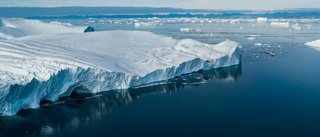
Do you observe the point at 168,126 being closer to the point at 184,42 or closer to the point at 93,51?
the point at 93,51

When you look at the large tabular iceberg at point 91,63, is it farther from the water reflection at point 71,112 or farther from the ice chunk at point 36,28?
the ice chunk at point 36,28

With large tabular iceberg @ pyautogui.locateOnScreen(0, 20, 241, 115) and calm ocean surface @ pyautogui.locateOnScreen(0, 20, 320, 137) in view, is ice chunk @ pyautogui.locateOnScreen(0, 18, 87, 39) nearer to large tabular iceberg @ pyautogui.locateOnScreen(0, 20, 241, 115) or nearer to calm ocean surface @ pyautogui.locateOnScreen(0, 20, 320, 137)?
large tabular iceberg @ pyautogui.locateOnScreen(0, 20, 241, 115)

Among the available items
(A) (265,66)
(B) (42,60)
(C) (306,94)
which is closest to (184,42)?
(A) (265,66)

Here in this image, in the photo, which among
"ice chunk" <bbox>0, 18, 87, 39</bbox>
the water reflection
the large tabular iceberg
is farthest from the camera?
"ice chunk" <bbox>0, 18, 87, 39</bbox>

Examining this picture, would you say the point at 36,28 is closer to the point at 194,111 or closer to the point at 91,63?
the point at 91,63

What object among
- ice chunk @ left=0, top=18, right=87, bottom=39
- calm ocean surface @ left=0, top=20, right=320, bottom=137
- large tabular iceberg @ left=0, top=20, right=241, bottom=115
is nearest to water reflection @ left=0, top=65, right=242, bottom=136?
calm ocean surface @ left=0, top=20, right=320, bottom=137

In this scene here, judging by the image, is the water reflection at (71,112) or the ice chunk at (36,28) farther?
the ice chunk at (36,28)

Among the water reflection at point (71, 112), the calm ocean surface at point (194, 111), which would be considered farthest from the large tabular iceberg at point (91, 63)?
the calm ocean surface at point (194, 111)
